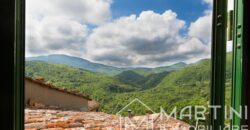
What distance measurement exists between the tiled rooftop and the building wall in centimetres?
3

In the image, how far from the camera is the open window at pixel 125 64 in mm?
1230

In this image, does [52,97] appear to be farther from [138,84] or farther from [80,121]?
[138,84]

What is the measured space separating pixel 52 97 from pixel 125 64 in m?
0.36

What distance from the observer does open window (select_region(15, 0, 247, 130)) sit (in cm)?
123

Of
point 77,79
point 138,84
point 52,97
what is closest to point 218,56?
point 138,84

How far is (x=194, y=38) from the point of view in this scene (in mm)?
1480

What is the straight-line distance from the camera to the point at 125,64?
140 centimetres

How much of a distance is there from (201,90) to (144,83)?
0.92ft

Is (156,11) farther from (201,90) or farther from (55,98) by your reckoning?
(55,98)
